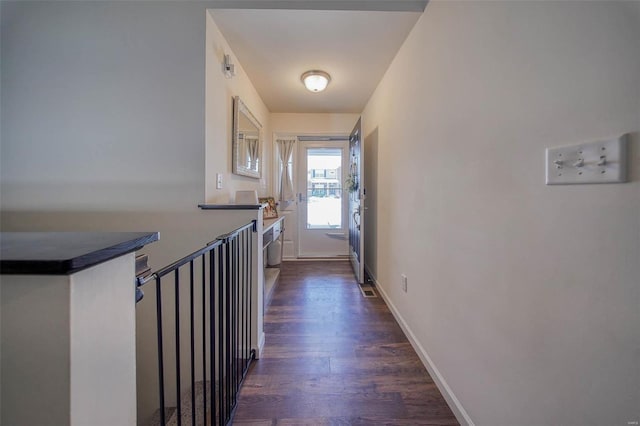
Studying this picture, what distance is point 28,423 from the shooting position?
42 centimetres

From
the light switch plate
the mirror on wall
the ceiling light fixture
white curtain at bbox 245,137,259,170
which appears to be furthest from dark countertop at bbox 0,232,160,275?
the ceiling light fixture

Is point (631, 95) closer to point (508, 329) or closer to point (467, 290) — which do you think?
point (508, 329)

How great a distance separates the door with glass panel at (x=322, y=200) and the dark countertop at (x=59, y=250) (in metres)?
3.88

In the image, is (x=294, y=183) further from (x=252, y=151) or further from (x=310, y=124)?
(x=252, y=151)

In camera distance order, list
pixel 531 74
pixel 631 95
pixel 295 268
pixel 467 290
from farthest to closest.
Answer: pixel 295 268, pixel 467 290, pixel 531 74, pixel 631 95

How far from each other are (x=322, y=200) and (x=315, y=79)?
6.98 ft

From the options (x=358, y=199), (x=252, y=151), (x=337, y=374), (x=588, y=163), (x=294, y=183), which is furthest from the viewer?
(x=294, y=183)

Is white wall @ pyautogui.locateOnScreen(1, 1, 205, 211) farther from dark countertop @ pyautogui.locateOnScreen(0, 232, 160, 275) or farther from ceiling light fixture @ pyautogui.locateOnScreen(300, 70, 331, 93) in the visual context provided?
dark countertop @ pyautogui.locateOnScreen(0, 232, 160, 275)

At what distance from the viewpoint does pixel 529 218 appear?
876mm

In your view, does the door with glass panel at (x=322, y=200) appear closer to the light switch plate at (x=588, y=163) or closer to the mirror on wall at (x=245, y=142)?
the mirror on wall at (x=245, y=142)

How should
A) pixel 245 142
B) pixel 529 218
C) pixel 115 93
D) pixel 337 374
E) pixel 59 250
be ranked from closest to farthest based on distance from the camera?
pixel 59 250
pixel 529 218
pixel 337 374
pixel 115 93
pixel 245 142


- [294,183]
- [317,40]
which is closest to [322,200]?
[294,183]

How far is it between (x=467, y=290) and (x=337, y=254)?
330 centimetres

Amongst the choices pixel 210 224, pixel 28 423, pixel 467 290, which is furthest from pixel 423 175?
pixel 28 423
